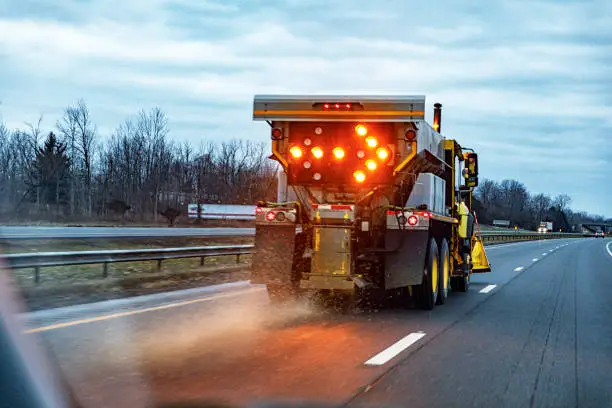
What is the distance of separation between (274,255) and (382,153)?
230 cm

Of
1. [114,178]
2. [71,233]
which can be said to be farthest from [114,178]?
[71,233]

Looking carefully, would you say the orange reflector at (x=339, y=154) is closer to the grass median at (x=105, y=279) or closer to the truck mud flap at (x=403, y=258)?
the truck mud flap at (x=403, y=258)

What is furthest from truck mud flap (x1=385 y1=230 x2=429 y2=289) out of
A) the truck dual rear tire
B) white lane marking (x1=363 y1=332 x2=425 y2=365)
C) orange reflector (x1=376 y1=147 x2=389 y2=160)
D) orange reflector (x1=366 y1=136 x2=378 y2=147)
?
the truck dual rear tire

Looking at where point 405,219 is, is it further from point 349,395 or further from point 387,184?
point 349,395

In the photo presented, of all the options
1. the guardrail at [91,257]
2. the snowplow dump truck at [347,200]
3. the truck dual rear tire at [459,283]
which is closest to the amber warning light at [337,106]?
the snowplow dump truck at [347,200]

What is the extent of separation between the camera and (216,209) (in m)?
71.6

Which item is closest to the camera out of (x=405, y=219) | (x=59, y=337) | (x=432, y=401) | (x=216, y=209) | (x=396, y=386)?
(x=432, y=401)

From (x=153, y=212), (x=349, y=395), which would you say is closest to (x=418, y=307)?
(x=349, y=395)

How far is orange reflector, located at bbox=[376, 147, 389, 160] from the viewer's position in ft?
35.7

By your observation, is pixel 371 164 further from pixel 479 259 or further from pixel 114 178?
pixel 114 178

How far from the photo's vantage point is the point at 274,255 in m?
10.7

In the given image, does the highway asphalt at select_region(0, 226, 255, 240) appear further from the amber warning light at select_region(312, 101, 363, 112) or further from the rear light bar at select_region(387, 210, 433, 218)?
the rear light bar at select_region(387, 210, 433, 218)

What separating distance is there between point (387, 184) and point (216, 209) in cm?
6150

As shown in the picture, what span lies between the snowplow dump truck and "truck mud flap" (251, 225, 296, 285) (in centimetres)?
2
